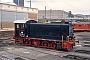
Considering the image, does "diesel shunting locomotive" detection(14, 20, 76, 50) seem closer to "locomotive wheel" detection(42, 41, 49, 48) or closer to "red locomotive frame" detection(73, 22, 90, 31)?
"locomotive wheel" detection(42, 41, 49, 48)

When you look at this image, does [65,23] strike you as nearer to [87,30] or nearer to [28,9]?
[87,30]

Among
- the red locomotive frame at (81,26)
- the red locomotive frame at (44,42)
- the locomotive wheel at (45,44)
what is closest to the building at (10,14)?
the red locomotive frame at (81,26)

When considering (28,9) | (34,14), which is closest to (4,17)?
(28,9)

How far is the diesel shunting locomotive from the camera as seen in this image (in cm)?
1683

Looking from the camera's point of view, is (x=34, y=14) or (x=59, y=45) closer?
(x=59, y=45)

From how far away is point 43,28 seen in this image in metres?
18.5

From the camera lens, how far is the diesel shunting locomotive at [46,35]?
55.2ft

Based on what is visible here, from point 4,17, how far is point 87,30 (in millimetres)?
24095

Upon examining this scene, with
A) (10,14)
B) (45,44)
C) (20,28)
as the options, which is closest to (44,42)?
(45,44)

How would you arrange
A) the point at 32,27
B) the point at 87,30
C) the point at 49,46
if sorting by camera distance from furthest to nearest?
the point at 87,30
the point at 32,27
the point at 49,46

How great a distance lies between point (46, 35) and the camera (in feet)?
59.5

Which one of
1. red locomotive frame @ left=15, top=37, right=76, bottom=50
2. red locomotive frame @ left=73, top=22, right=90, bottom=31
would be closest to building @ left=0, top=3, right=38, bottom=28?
red locomotive frame @ left=73, top=22, right=90, bottom=31

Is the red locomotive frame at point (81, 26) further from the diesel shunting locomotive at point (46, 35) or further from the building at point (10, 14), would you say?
the diesel shunting locomotive at point (46, 35)

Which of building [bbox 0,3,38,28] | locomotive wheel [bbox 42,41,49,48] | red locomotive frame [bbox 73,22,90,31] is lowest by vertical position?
locomotive wheel [bbox 42,41,49,48]
